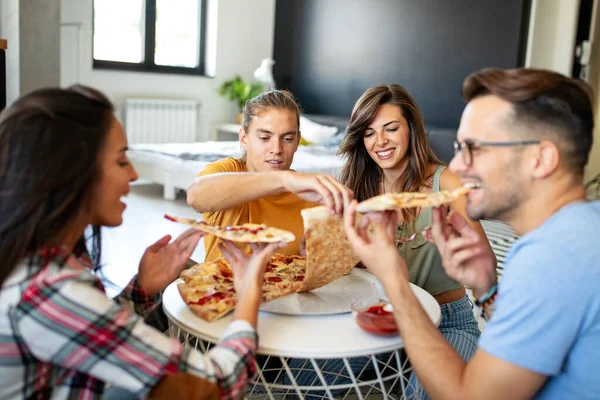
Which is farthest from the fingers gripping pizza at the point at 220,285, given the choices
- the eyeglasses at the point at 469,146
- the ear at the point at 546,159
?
the ear at the point at 546,159

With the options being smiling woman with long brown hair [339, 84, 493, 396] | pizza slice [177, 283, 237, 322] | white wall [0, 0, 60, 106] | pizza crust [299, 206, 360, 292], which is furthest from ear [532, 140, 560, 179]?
white wall [0, 0, 60, 106]

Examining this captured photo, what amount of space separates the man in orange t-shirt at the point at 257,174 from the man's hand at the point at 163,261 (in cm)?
36

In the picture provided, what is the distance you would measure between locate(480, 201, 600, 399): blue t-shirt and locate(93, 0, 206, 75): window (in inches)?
281

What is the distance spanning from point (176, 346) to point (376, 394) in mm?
1669

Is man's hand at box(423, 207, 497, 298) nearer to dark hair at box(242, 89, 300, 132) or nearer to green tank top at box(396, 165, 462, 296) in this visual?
green tank top at box(396, 165, 462, 296)

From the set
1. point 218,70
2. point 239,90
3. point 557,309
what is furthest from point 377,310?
point 218,70

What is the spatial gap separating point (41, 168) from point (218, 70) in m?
7.62

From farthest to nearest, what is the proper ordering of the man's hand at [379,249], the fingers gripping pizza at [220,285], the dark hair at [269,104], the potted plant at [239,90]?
the potted plant at [239,90] < the dark hair at [269,104] < the fingers gripping pizza at [220,285] < the man's hand at [379,249]

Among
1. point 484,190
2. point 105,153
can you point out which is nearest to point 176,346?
point 105,153

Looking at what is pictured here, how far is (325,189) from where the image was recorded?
1759mm

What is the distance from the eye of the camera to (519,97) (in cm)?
133

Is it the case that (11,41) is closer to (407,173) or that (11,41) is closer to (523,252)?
(407,173)

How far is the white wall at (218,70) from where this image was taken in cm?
754

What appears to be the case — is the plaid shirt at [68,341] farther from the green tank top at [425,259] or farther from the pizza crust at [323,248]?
the green tank top at [425,259]
